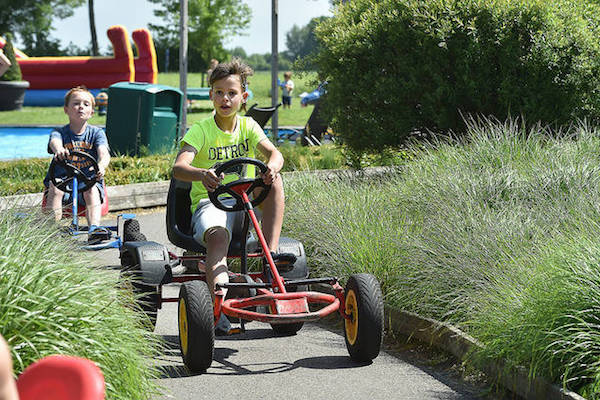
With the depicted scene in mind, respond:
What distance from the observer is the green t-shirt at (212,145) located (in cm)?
556

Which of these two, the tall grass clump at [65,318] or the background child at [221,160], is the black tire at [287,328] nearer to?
the background child at [221,160]

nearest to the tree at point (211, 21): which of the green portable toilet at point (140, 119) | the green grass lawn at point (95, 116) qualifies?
the green grass lawn at point (95, 116)

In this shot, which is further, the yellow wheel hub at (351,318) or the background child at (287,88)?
the background child at (287,88)

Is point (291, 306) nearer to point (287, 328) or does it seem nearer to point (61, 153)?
point (287, 328)

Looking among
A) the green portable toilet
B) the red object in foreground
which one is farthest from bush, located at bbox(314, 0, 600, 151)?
the red object in foreground

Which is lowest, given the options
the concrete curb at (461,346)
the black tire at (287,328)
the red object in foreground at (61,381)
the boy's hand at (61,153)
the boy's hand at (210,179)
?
the black tire at (287,328)

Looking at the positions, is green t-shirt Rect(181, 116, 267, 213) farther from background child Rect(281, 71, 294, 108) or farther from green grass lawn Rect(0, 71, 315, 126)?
background child Rect(281, 71, 294, 108)

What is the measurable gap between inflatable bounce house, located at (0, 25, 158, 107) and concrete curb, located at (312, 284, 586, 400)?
Result: 2760cm

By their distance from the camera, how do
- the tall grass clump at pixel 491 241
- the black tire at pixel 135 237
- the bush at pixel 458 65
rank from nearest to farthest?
the tall grass clump at pixel 491 241 < the black tire at pixel 135 237 < the bush at pixel 458 65

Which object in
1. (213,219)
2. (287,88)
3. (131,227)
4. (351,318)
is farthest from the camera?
(287,88)

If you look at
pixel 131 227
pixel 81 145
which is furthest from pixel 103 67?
pixel 131 227

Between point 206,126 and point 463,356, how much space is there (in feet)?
6.92

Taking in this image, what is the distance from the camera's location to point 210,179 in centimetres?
510

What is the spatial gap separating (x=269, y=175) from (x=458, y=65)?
5.61m
